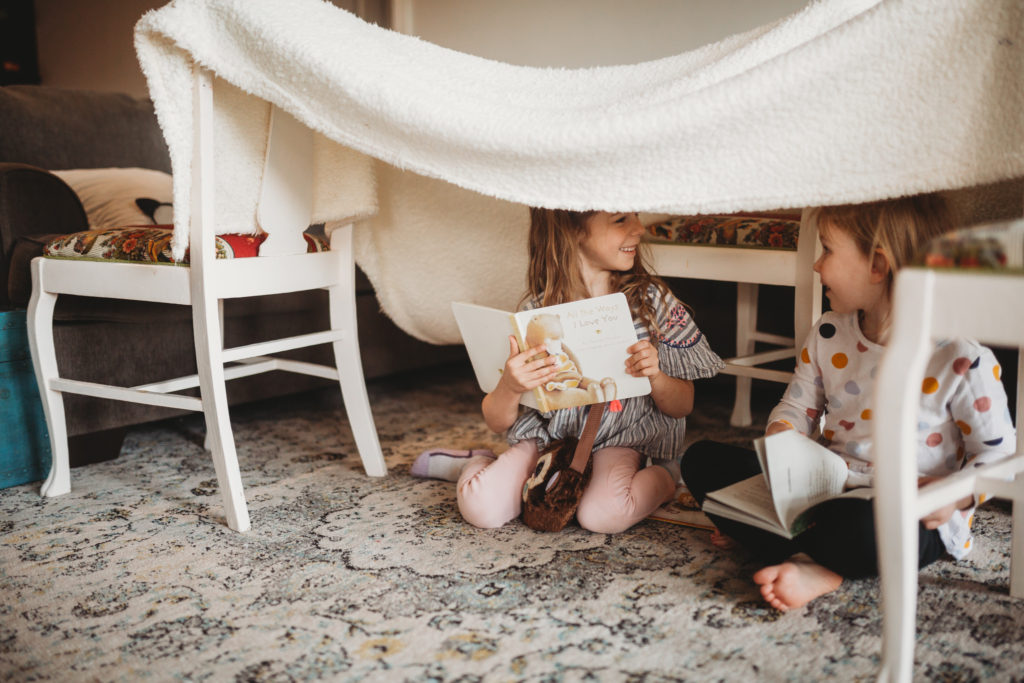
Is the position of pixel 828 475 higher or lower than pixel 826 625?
higher

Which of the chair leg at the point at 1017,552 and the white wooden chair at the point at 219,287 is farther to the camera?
the white wooden chair at the point at 219,287

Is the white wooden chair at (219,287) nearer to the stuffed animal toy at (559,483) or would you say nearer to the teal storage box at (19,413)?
the teal storage box at (19,413)

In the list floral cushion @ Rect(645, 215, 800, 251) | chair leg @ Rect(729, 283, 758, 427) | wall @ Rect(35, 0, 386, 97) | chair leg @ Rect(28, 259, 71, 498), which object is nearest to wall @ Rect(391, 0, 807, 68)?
wall @ Rect(35, 0, 386, 97)

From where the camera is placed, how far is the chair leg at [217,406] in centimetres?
115

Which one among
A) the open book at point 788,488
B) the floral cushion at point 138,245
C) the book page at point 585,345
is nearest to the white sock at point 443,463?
the book page at point 585,345

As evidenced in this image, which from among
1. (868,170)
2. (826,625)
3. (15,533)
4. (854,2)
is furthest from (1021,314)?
(15,533)

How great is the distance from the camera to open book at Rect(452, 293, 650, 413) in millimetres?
1085

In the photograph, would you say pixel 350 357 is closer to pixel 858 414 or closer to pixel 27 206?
pixel 27 206

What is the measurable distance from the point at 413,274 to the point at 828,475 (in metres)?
0.80

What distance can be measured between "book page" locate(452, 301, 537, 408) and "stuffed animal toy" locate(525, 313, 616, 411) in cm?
3

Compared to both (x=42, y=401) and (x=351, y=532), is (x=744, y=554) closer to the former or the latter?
(x=351, y=532)

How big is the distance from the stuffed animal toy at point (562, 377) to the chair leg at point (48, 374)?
83cm

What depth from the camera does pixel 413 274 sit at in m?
1.45

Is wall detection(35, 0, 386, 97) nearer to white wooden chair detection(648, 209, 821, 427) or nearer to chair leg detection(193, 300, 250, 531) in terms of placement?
white wooden chair detection(648, 209, 821, 427)
